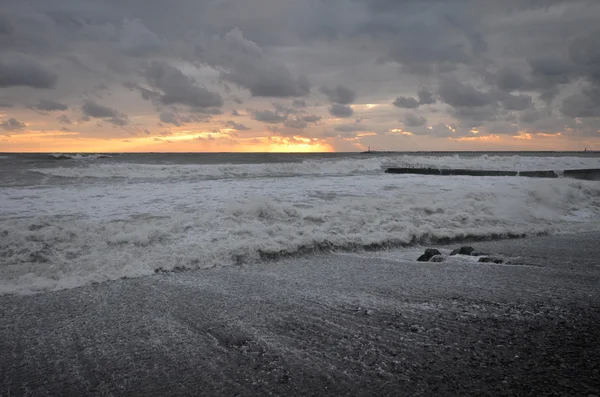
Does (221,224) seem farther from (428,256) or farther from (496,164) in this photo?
(496,164)

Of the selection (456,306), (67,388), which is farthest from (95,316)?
(456,306)

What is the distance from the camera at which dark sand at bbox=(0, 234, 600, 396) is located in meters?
2.40

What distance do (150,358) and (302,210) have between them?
18.3 ft

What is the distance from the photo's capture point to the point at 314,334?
3123 millimetres

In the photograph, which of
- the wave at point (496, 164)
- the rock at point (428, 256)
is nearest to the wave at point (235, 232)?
the rock at point (428, 256)

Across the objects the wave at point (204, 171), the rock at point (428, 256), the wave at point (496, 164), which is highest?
the wave at point (496, 164)

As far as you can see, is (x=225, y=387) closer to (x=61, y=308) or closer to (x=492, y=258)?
(x=61, y=308)

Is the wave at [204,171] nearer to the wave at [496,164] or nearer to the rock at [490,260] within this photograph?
the wave at [496,164]

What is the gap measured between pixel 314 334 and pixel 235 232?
145 inches

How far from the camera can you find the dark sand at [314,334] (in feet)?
7.87

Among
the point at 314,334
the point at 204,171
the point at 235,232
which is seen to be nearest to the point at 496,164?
the point at 204,171

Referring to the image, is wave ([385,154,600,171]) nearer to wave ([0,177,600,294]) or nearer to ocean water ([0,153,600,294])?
ocean water ([0,153,600,294])

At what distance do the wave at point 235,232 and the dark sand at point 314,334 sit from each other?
64cm

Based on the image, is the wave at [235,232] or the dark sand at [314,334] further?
the wave at [235,232]
